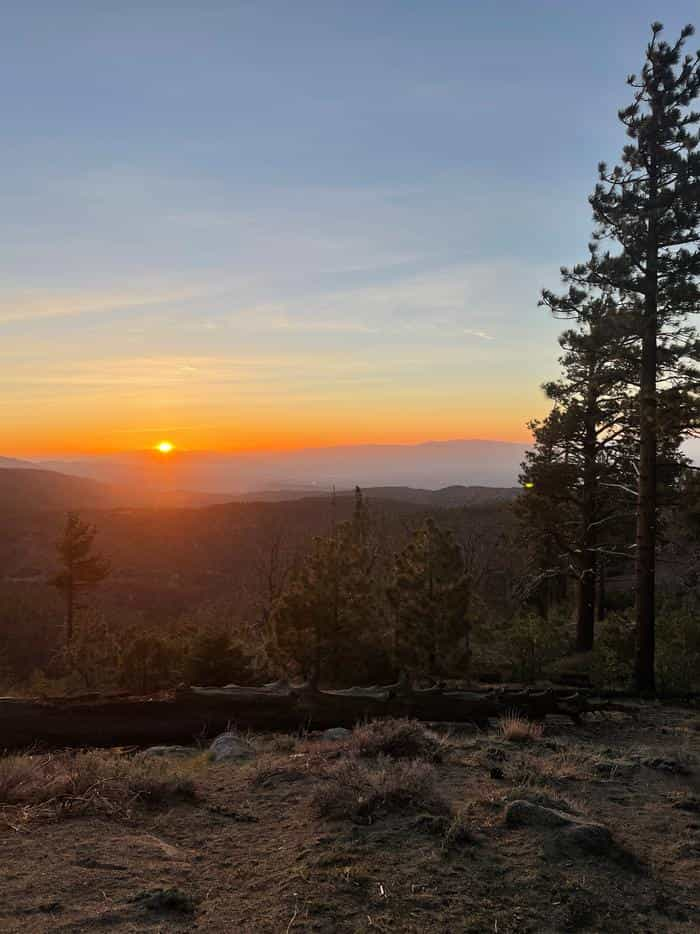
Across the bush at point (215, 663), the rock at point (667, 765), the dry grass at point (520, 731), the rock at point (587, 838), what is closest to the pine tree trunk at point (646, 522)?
the dry grass at point (520, 731)

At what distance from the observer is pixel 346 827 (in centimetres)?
496

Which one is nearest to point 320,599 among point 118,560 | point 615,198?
point 615,198

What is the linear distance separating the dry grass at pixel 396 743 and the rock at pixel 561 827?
6.53 feet

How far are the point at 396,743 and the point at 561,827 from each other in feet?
8.92

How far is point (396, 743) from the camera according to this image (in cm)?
732

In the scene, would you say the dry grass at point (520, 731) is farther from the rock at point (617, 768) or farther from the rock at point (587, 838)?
the rock at point (587, 838)

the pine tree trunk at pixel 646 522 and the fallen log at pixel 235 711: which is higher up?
the pine tree trunk at pixel 646 522

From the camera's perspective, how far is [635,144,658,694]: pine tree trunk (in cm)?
1408

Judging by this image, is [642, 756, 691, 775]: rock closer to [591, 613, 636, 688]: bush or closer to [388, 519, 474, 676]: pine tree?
[591, 613, 636, 688]: bush

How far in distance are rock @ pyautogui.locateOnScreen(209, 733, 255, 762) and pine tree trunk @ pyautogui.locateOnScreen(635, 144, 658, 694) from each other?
1018 cm

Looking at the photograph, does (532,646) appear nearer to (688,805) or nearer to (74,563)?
(688,805)

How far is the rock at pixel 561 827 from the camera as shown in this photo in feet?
15.2

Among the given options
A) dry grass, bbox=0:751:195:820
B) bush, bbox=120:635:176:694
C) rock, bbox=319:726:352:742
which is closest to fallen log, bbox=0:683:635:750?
rock, bbox=319:726:352:742

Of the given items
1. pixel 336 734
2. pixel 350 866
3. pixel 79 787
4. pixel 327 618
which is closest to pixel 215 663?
pixel 327 618
